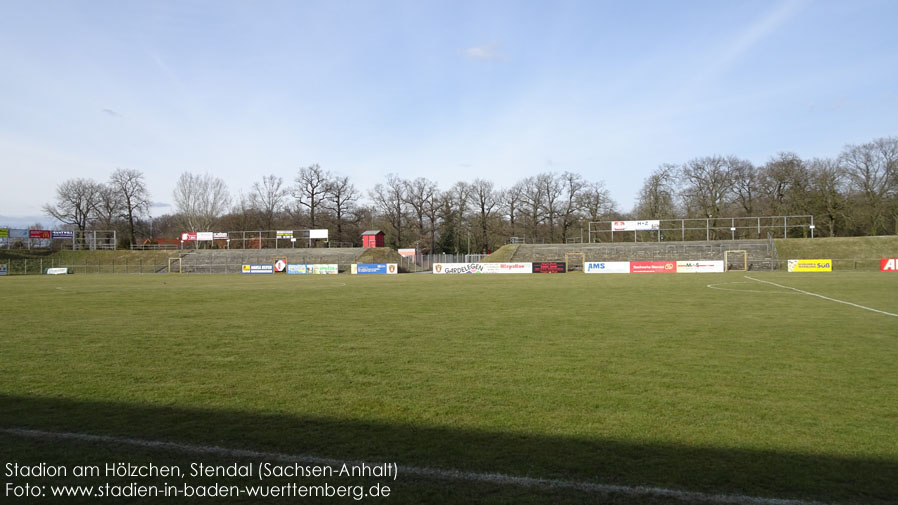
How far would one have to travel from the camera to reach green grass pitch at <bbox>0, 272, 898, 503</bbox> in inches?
194

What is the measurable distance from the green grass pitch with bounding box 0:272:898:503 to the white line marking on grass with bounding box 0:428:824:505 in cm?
8

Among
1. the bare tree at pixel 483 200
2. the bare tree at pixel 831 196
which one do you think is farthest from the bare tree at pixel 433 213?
the bare tree at pixel 831 196

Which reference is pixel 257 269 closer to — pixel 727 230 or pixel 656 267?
pixel 656 267

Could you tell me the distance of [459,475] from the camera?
190 inches

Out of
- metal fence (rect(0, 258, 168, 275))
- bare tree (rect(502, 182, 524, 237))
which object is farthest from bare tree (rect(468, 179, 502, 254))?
metal fence (rect(0, 258, 168, 275))

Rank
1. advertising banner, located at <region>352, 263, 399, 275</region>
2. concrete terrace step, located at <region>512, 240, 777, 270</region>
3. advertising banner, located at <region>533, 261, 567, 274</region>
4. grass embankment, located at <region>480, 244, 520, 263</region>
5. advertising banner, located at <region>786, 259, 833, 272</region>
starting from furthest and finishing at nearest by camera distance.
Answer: grass embankment, located at <region>480, 244, 520, 263</region>, advertising banner, located at <region>352, 263, 399, 275</region>, concrete terrace step, located at <region>512, 240, 777, 270</region>, advertising banner, located at <region>533, 261, 567, 274</region>, advertising banner, located at <region>786, 259, 833, 272</region>

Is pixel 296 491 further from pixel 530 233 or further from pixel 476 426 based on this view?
pixel 530 233

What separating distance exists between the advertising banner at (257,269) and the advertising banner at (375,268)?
10.5 meters

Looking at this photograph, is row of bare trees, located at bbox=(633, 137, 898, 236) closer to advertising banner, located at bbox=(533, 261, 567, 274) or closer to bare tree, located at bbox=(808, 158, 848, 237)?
bare tree, located at bbox=(808, 158, 848, 237)

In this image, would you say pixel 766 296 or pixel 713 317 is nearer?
pixel 713 317

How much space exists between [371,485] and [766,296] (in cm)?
2340

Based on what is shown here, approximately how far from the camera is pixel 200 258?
7194 centimetres

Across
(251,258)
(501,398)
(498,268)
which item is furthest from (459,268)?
(501,398)

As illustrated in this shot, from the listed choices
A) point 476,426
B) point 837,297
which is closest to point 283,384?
point 476,426
